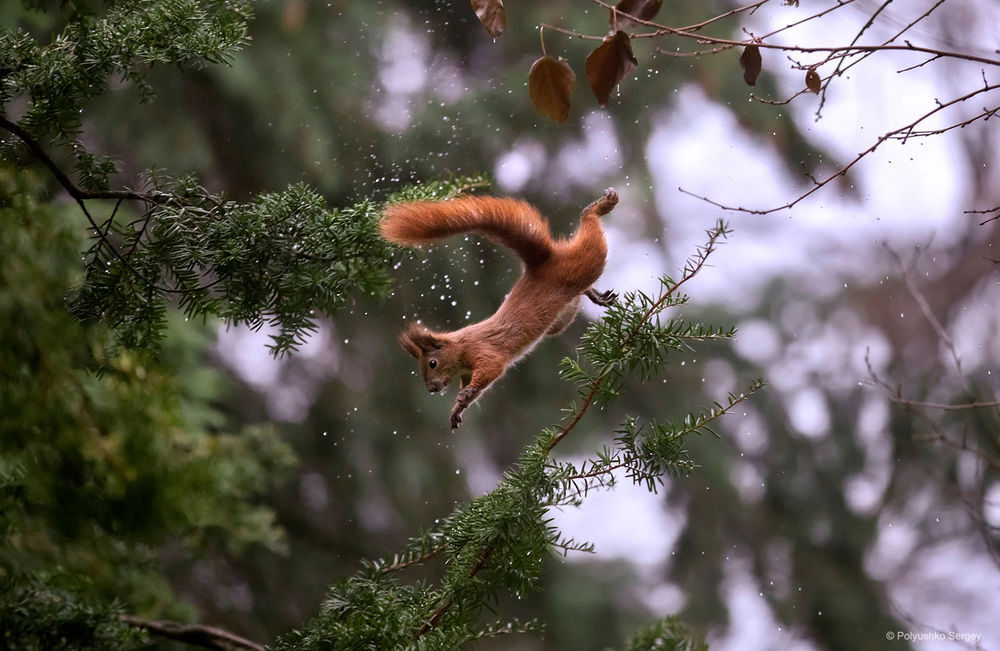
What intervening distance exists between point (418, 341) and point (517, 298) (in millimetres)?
108

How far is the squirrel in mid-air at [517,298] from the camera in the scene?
0.83m

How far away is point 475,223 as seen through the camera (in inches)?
31.8

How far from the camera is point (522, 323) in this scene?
846 millimetres

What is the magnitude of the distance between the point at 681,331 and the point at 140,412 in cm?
40

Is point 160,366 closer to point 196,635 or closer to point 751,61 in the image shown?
point 196,635

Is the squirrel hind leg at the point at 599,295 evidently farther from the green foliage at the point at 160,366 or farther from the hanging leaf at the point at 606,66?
the hanging leaf at the point at 606,66

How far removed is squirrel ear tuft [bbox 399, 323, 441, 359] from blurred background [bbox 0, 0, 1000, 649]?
190mm

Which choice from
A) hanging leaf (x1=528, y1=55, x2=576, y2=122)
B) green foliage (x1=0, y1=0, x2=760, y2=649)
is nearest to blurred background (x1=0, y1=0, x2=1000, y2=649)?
green foliage (x1=0, y1=0, x2=760, y2=649)

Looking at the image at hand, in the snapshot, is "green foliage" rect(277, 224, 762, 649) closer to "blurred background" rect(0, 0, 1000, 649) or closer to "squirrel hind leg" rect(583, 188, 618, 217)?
"squirrel hind leg" rect(583, 188, 618, 217)

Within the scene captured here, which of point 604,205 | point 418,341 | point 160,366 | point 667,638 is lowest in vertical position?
point 667,638

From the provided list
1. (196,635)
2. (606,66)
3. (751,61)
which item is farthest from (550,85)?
(196,635)

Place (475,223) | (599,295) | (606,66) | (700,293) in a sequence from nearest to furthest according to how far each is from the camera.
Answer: (606,66)
(475,223)
(599,295)
(700,293)

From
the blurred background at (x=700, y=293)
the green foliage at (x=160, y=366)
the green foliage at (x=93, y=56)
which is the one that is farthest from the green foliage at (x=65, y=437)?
the blurred background at (x=700, y=293)

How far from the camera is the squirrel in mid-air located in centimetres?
83
